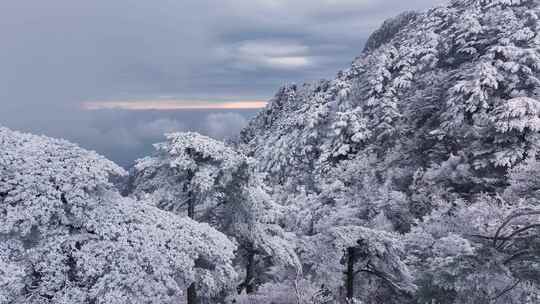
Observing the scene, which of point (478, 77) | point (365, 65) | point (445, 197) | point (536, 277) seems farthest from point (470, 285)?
point (365, 65)

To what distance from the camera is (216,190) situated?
1484 centimetres

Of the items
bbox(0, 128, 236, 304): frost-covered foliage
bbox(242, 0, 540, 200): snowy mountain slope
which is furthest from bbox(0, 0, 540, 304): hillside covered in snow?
bbox(242, 0, 540, 200): snowy mountain slope

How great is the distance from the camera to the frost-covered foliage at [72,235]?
741 cm

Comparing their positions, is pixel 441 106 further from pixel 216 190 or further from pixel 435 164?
pixel 216 190

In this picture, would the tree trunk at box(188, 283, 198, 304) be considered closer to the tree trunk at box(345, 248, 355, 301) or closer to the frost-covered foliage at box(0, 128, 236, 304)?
the frost-covered foliage at box(0, 128, 236, 304)

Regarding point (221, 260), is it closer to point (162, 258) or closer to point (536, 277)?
point (162, 258)

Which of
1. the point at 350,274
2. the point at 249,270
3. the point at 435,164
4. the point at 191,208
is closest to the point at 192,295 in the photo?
the point at 191,208

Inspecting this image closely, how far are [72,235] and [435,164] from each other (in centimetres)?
2330

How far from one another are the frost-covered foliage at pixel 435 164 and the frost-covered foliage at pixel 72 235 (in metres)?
5.71

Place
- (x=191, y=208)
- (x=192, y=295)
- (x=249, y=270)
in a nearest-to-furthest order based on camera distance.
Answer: (x=192, y=295), (x=191, y=208), (x=249, y=270)

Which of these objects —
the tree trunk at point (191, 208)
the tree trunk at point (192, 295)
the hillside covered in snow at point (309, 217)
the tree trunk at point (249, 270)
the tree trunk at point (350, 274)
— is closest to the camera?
the hillside covered in snow at point (309, 217)

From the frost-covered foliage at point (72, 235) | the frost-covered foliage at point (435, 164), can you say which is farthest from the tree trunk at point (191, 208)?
the frost-covered foliage at point (72, 235)

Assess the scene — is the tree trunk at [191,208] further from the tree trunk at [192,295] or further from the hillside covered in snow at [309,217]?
the tree trunk at [192,295]

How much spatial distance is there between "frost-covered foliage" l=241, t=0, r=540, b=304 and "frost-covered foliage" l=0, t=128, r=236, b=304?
5714mm
